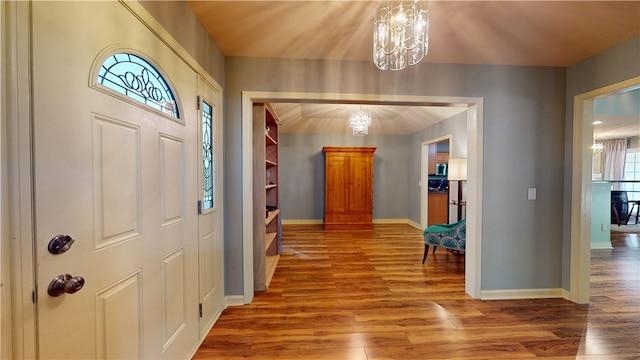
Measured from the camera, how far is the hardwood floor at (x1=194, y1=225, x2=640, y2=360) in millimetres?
1796

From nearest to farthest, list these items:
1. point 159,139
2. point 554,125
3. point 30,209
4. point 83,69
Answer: point 30,209, point 83,69, point 159,139, point 554,125

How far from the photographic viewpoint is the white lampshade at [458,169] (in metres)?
3.82

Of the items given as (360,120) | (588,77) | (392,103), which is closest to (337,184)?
(360,120)

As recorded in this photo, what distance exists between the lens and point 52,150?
82 centimetres

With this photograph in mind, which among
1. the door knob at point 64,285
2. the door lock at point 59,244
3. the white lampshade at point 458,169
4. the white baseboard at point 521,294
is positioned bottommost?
the white baseboard at point 521,294

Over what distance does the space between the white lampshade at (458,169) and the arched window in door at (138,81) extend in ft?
12.8

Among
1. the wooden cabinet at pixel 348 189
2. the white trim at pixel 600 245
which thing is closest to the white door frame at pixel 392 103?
the wooden cabinet at pixel 348 189

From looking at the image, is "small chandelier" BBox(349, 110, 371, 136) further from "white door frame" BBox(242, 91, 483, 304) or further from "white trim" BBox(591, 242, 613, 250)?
"white trim" BBox(591, 242, 613, 250)

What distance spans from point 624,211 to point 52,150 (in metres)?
10.9

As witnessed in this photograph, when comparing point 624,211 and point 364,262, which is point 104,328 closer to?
point 364,262

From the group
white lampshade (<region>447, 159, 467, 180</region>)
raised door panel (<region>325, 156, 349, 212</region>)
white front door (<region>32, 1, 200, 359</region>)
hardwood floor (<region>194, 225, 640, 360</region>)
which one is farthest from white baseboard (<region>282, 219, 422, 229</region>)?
white front door (<region>32, 1, 200, 359</region>)

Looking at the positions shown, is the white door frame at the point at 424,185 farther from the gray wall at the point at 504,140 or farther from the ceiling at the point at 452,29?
the ceiling at the point at 452,29

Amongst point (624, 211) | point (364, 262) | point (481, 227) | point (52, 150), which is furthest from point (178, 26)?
point (624, 211)

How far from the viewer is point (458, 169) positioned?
3879 mm
